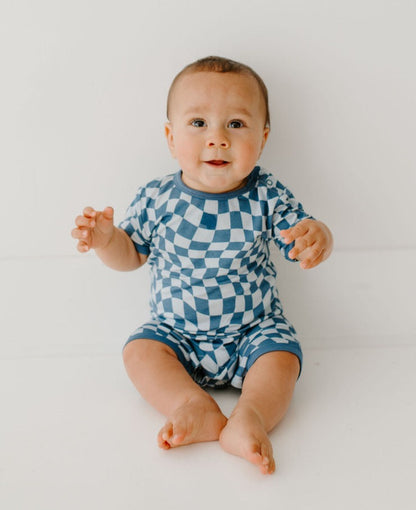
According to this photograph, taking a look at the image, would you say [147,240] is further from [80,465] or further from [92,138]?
[80,465]

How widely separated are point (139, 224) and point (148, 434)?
39 cm

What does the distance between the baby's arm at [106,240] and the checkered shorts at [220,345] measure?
0.13 m

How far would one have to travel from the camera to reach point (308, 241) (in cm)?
105

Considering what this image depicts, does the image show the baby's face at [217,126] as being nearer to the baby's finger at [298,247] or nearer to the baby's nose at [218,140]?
the baby's nose at [218,140]

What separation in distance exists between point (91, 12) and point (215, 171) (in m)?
0.41

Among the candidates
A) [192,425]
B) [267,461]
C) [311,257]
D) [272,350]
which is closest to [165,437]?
[192,425]

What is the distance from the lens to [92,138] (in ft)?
4.16

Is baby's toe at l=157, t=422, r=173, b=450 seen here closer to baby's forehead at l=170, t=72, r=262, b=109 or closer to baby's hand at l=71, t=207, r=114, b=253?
baby's hand at l=71, t=207, r=114, b=253

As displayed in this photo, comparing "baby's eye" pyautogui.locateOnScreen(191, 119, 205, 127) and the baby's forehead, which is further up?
the baby's forehead

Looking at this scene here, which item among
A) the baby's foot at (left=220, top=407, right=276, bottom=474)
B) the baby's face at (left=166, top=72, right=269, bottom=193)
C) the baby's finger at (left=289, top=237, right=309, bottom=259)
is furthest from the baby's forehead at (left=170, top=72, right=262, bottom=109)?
the baby's foot at (left=220, top=407, right=276, bottom=474)

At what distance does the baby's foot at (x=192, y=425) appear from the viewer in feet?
3.06

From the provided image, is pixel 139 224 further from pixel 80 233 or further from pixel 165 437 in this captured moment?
pixel 165 437

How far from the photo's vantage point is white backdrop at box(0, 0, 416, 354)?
122 cm

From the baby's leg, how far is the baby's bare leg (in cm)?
4
